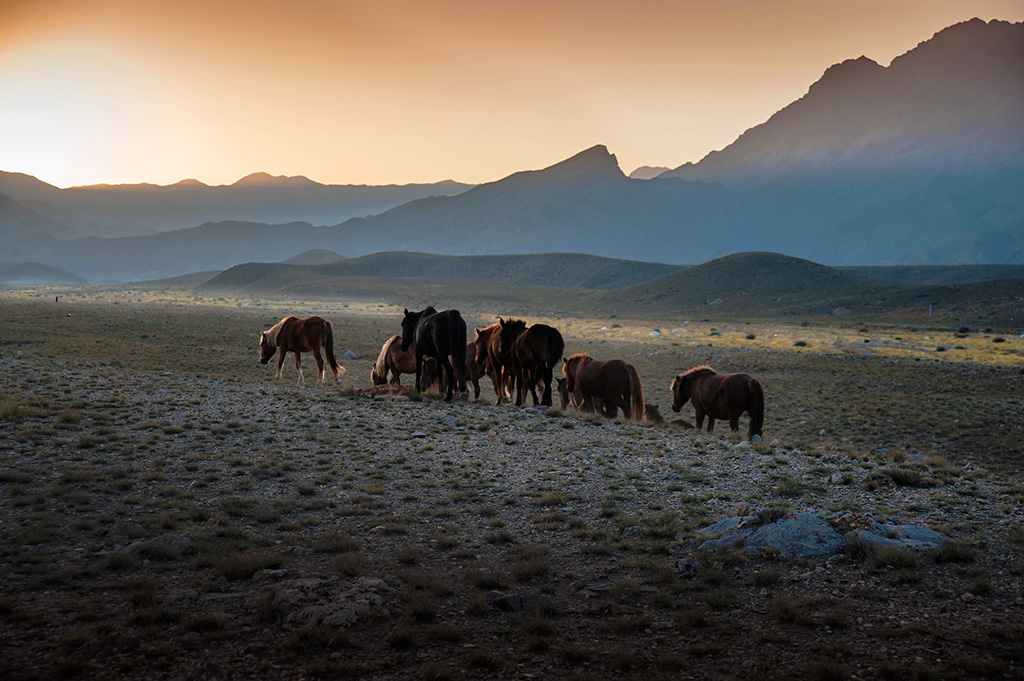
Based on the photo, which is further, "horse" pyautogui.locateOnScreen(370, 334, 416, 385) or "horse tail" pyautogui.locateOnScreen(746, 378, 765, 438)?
"horse" pyautogui.locateOnScreen(370, 334, 416, 385)

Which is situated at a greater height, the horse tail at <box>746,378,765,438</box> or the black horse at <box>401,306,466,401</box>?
the black horse at <box>401,306,466,401</box>

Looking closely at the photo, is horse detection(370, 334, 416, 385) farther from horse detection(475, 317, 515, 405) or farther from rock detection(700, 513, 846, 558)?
rock detection(700, 513, 846, 558)

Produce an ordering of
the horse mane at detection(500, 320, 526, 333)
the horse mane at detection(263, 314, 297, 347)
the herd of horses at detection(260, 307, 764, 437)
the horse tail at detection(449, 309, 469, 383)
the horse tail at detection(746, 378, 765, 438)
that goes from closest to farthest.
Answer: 1. the horse tail at detection(746, 378, 765, 438)
2. the herd of horses at detection(260, 307, 764, 437)
3. the horse tail at detection(449, 309, 469, 383)
4. the horse mane at detection(500, 320, 526, 333)
5. the horse mane at detection(263, 314, 297, 347)

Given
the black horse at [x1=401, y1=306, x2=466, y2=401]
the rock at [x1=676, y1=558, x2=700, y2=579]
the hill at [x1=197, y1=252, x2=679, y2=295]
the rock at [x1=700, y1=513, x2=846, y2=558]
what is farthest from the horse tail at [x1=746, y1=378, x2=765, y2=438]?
the hill at [x1=197, y1=252, x2=679, y2=295]

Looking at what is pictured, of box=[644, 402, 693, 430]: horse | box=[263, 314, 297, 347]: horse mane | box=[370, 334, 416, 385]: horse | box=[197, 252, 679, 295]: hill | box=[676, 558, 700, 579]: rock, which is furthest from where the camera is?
box=[197, 252, 679, 295]: hill

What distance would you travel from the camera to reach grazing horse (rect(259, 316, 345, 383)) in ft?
70.2

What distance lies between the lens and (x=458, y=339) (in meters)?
17.3

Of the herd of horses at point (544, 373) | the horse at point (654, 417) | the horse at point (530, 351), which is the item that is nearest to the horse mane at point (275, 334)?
the herd of horses at point (544, 373)

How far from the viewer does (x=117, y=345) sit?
30.9 metres

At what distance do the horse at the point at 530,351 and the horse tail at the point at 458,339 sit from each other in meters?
1.14

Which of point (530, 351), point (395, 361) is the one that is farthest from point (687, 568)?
point (395, 361)

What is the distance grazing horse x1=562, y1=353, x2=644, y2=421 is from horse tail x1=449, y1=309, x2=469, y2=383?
3374 millimetres

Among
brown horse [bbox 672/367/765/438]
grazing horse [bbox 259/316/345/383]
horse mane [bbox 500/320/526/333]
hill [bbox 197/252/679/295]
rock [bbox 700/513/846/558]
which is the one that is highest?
hill [bbox 197/252/679/295]

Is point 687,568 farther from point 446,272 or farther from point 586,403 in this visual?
point 446,272
